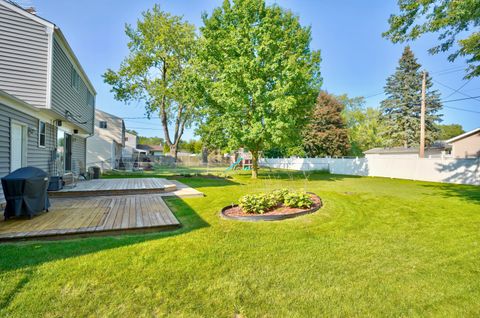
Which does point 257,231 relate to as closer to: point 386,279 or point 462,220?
point 386,279

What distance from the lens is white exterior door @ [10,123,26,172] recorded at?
588 cm

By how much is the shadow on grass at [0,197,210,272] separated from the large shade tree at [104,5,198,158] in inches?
715

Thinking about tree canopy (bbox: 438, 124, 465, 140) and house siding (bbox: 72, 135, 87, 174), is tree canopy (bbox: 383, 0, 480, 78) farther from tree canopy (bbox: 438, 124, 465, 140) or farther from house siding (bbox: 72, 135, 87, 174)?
tree canopy (bbox: 438, 124, 465, 140)

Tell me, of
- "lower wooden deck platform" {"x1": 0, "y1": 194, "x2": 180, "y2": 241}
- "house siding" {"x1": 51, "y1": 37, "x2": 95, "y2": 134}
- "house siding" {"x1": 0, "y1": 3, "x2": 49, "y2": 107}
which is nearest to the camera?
"lower wooden deck platform" {"x1": 0, "y1": 194, "x2": 180, "y2": 241}

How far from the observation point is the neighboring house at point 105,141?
2069cm

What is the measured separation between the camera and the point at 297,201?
5508mm

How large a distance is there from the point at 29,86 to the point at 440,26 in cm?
1066

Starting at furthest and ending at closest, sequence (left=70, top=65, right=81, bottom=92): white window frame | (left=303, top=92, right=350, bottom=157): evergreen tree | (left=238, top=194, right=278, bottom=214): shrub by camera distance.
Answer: (left=303, top=92, right=350, bottom=157): evergreen tree → (left=70, top=65, right=81, bottom=92): white window frame → (left=238, top=194, right=278, bottom=214): shrub

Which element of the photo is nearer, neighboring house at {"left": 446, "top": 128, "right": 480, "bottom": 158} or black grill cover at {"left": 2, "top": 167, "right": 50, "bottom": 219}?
black grill cover at {"left": 2, "top": 167, "right": 50, "bottom": 219}

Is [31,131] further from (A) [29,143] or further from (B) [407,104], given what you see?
(B) [407,104]

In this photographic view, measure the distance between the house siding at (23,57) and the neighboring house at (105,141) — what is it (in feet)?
44.4

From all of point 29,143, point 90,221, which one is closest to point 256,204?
point 90,221

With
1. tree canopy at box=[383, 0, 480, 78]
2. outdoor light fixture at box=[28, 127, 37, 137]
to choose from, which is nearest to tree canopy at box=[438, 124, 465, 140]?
tree canopy at box=[383, 0, 480, 78]

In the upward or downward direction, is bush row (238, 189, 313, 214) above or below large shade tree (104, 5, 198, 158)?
below
